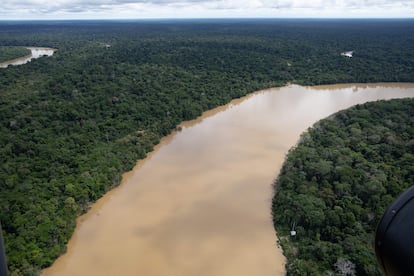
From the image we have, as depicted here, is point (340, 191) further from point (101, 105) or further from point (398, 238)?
point (101, 105)

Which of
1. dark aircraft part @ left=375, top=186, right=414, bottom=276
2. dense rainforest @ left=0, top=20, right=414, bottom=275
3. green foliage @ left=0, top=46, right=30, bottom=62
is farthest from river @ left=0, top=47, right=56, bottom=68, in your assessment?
dark aircraft part @ left=375, top=186, right=414, bottom=276

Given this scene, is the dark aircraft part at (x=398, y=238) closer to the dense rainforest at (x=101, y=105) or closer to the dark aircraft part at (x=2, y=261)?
the dark aircraft part at (x=2, y=261)

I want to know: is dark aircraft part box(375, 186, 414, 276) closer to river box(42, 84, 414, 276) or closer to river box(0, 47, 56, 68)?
river box(42, 84, 414, 276)

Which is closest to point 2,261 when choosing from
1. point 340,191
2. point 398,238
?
point 398,238

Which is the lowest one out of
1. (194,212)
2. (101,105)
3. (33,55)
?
(194,212)

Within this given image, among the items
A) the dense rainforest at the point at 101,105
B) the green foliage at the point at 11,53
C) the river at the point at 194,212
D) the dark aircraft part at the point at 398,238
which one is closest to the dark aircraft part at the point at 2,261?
the dark aircraft part at the point at 398,238

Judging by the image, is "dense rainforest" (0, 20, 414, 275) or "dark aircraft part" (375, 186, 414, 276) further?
"dense rainforest" (0, 20, 414, 275)
